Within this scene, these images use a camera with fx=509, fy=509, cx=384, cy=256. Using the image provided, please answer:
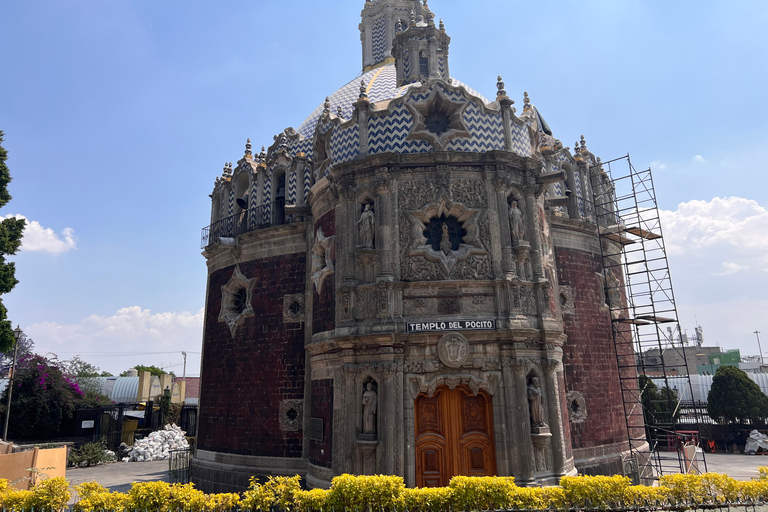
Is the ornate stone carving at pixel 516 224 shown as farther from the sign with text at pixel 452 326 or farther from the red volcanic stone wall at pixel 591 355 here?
the red volcanic stone wall at pixel 591 355

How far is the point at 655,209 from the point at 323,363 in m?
15.6

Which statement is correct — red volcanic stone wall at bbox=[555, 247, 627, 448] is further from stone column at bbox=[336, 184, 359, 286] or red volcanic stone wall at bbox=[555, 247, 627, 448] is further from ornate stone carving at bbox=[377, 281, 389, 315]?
stone column at bbox=[336, 184, 359, 286]

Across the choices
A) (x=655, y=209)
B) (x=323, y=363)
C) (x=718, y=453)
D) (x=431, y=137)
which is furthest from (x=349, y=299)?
(x=718, y=453)

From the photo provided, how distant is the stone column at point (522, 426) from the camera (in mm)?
13359

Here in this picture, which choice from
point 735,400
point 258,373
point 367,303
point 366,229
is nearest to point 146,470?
point 258,373

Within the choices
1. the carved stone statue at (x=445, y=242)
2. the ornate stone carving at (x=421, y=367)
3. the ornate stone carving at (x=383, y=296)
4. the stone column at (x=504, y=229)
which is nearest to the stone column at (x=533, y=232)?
the stone column at (x=504, y=229)

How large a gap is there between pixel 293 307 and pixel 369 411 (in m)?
6.66

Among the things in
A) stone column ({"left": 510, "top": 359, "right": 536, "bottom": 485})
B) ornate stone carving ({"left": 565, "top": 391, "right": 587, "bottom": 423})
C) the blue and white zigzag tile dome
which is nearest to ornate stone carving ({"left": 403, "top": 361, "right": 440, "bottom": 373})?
stone column ({"left": 510, "top": 359, "right": 536, "bottom": 485})

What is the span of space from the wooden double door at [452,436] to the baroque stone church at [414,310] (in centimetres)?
4

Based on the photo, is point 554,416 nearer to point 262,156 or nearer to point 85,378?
point 262,156

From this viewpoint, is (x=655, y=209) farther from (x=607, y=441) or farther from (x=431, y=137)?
(x=431, y=137)

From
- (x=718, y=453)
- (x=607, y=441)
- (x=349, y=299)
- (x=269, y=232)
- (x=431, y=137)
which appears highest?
(x=431, y=137)

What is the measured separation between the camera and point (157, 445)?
3419 cm

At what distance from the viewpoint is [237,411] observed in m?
19.5
